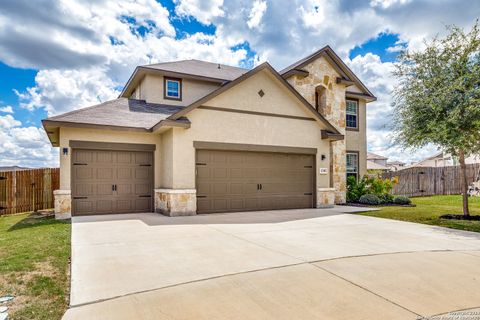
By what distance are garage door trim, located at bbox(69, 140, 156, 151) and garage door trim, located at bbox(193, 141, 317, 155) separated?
2091mm

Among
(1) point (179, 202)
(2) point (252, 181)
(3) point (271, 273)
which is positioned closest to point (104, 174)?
(1) point (179, 202)

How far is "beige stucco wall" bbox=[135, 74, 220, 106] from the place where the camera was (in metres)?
14.5

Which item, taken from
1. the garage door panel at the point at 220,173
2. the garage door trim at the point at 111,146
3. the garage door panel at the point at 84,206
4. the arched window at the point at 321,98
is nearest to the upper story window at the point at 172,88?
the garage door trim at the point at 111,146

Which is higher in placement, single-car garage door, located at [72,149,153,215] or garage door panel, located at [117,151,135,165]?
garage door panel, located at [117,151,135,165]

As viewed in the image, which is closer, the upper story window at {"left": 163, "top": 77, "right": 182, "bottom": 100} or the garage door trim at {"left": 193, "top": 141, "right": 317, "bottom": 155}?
the garage door trim at {"left": 193, "top": 141, "right": 317, "bottom": 155}

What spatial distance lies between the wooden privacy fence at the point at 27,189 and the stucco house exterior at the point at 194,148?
5.39 ft

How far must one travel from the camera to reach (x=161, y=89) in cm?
1472

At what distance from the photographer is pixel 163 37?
55.2 ft

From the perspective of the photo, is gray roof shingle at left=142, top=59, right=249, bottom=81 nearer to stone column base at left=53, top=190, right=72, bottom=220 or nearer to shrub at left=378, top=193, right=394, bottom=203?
stone column base at left=53, top=190, right=72, bottom=220

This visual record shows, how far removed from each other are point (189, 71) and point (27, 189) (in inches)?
353

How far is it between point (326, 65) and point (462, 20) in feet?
21.1

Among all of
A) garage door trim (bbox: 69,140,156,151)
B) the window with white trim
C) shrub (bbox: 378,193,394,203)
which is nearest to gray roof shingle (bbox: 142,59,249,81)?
garage door trim (bbox: 69,140,156,151)

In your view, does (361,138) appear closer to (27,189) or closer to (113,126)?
(113,126)

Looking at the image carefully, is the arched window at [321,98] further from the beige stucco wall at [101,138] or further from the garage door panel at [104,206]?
the garage door panel at [104,206]
